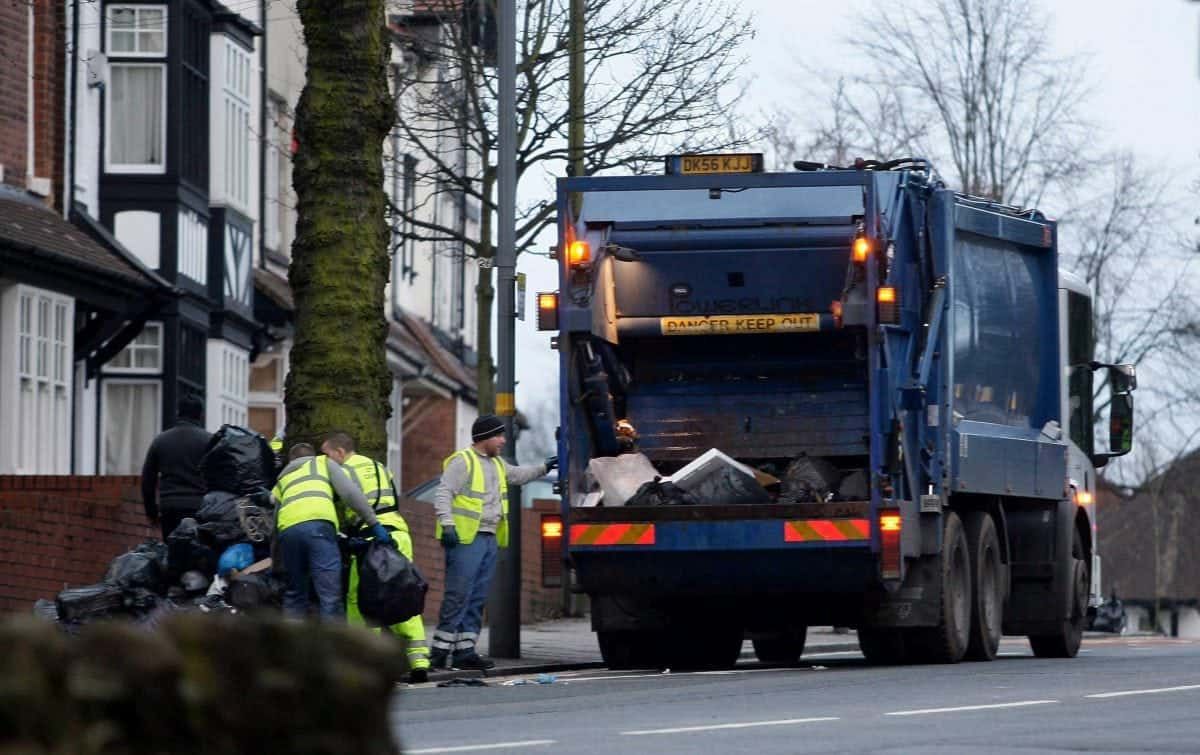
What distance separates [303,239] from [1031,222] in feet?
16.8

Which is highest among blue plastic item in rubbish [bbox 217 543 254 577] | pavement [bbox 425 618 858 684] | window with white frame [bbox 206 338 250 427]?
window with white frame [bbox 206 338 250 427]

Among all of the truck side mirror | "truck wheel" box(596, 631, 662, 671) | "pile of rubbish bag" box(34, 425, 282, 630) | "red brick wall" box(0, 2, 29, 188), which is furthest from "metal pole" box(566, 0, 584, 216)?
"pile of rubbish bag" box(34, 425, 282, 630)

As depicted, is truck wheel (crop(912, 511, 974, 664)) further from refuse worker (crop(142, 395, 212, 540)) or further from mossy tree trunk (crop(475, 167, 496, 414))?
mossy tree trunk (crop(475, 167, 496, 414))

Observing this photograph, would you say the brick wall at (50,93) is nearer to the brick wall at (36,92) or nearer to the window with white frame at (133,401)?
the brick wall at (36,92)

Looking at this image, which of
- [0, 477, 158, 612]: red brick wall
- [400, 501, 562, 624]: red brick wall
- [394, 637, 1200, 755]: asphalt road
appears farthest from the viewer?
[400, 501, 562, 624]: red brick wall

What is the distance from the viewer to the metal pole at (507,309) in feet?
62.1

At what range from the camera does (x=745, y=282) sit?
16750 millimetres

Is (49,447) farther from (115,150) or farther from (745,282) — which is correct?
(745,282)

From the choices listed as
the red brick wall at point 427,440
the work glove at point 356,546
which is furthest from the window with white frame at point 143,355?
the red brick wall at point 427,440

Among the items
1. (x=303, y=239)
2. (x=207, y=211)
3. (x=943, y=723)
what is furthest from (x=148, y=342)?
(x=943, y=723)

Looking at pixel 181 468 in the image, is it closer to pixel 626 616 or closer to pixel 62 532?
pixel 62 532

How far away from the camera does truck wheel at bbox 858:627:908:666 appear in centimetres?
1756

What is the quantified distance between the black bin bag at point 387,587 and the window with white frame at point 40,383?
9420 millimetres

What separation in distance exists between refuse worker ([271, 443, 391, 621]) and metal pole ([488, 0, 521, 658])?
12.0ft
